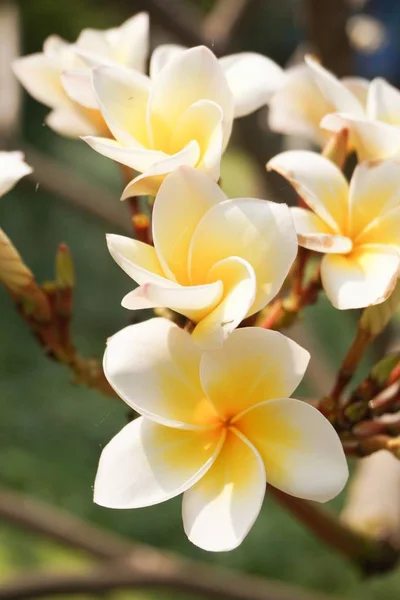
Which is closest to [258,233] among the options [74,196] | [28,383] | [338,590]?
[74,196]

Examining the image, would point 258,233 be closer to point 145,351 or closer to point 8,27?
point 145,351

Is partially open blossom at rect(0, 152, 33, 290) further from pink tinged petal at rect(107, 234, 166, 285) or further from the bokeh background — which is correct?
the bokeh background

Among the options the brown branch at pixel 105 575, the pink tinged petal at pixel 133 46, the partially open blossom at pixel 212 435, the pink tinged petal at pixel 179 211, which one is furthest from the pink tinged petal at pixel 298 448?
the brown branch at pixel 105 575

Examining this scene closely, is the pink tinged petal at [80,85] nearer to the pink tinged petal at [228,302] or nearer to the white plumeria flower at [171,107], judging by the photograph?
the white plumeria flower at [171,107]

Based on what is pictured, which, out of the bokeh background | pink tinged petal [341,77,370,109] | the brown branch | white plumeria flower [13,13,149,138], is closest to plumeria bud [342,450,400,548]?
the bokeh background

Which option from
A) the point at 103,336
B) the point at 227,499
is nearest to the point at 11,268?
the point at 227,499

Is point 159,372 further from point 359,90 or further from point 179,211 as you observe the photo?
point 359,90
